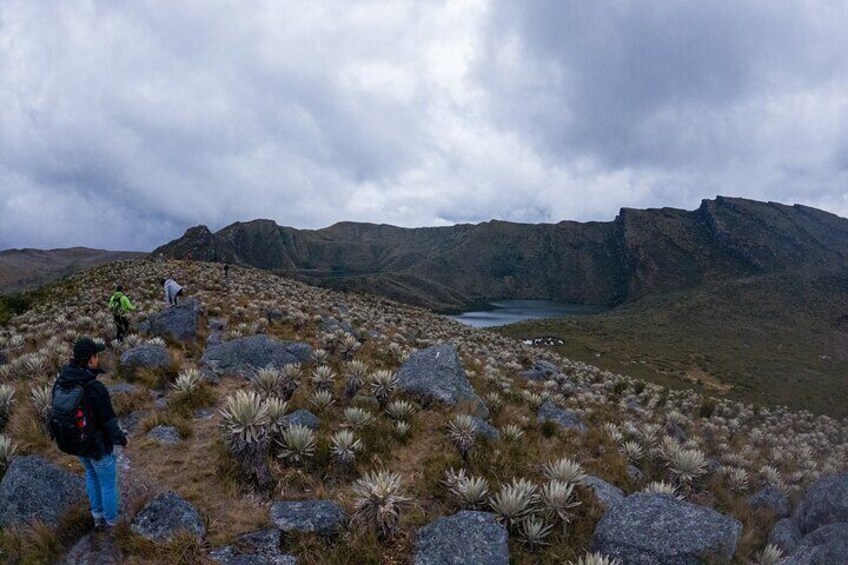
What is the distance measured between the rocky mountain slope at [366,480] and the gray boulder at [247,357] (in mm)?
55

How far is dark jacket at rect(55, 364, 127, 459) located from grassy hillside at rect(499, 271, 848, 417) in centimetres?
4967

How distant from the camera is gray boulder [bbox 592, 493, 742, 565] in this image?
5.38 metres

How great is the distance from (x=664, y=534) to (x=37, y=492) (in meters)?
8.08

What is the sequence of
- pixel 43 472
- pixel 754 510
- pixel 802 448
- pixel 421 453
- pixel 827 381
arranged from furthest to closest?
pixel 827 381 < pixel 802 448 < pixel 754 510 < pixel 421 453 < pixel 43 472

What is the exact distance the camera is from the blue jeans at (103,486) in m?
5.24

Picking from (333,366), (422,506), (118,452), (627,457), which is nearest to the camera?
(422,506)

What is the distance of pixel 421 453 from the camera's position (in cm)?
834

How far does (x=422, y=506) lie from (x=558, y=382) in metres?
17.9

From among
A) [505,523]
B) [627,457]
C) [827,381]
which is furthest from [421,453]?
[827,381]

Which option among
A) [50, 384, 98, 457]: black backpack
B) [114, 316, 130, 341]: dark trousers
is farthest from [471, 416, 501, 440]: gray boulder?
[114, 316, 130, 341]: dark trousers

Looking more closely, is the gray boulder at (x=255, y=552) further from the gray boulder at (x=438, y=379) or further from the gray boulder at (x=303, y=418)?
the gray boulder at (x=438, y=379)

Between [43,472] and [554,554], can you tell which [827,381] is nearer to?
[554,554]

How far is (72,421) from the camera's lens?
16.4ft

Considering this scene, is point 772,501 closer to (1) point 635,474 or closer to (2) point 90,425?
(1) point 635,474
